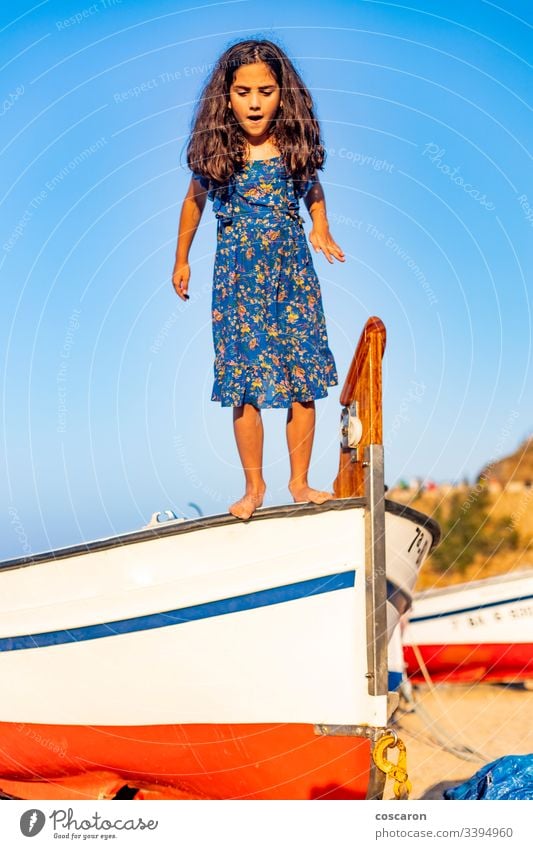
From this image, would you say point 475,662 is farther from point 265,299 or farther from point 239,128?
point 239,128

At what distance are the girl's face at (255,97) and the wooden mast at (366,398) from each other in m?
0.84

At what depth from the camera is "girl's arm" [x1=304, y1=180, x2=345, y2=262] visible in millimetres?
3438

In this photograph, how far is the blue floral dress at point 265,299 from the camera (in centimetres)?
337

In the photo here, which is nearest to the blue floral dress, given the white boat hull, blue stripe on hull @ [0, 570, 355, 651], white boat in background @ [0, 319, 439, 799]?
→ white boat in background @ [0, 319, 439, 799]

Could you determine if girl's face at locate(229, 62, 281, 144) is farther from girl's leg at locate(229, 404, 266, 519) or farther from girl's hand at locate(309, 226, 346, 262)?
girl's leg at locate(229, 404, 266, 519)

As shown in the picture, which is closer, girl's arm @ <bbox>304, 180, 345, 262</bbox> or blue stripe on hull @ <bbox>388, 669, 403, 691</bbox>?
girl's arm @ <bbox>304, 180, 345, 262</bbox>

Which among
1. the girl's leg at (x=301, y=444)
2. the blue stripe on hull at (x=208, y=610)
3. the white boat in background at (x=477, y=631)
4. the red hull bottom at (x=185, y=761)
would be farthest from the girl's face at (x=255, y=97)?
the white boat in background at (x=477, y=631)

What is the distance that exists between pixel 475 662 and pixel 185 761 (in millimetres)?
4706

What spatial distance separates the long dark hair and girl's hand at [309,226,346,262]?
0.66 ft

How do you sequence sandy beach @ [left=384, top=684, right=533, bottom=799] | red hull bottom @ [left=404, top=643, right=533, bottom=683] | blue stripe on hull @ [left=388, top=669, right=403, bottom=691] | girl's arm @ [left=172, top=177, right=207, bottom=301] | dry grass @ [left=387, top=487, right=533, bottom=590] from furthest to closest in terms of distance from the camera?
dry grass @ [left=387, top=487, right=533, bottom=590], red hull bottom @ [left=404, top=643, right=533, bottom=683], sandy beach @ [left=384, top=684, right=533, bottom=799], blue stripe on hull @ [left=388, top=669, right=403, bottom=691], girl's arm @ [left=172, top=177, right=207, bottom=301]

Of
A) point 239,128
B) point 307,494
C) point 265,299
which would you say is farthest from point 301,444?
point 239,128

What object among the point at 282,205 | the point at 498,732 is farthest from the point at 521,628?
the point at 282,205

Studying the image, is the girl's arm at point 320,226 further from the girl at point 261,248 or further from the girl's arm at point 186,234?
the girl's arm at point 186,234

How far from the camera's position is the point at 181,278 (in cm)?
354
